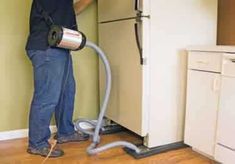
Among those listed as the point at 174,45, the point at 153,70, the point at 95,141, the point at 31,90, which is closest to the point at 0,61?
the point at 31,90

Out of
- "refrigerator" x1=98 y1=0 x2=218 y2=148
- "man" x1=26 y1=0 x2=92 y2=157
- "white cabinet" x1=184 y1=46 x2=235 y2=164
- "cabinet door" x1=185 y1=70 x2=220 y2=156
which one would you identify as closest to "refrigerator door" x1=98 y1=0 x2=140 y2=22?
"refrigerator" x1=98 y1=0 x2=218 y2=148

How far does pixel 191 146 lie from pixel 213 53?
28.9 inches

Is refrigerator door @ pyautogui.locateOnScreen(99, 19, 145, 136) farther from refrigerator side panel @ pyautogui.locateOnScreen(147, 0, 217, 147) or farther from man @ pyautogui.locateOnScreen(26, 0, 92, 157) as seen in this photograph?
man @ pyautogui.locateOnScreen(26, 0, 92, 157)

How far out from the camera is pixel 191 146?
6.93 feet

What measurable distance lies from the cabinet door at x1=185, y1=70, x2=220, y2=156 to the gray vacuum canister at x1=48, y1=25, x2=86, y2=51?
84 cm

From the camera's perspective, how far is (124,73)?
2.22 metres

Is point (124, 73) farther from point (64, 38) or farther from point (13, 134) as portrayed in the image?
point (13, 134)

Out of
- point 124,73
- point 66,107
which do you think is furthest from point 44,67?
point 124,73

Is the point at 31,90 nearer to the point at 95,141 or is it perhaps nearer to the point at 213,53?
the point at 95,141

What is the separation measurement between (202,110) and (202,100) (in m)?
0.07

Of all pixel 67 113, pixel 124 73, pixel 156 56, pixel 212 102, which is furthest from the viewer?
pixel 67 113

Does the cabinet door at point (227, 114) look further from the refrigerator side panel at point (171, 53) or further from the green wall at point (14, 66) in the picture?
the green wall at point (14, 66)

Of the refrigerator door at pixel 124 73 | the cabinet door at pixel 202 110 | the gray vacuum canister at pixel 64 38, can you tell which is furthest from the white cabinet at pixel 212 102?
the gray vacuum canister at pixel 64 38

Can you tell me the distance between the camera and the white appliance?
172 cm
